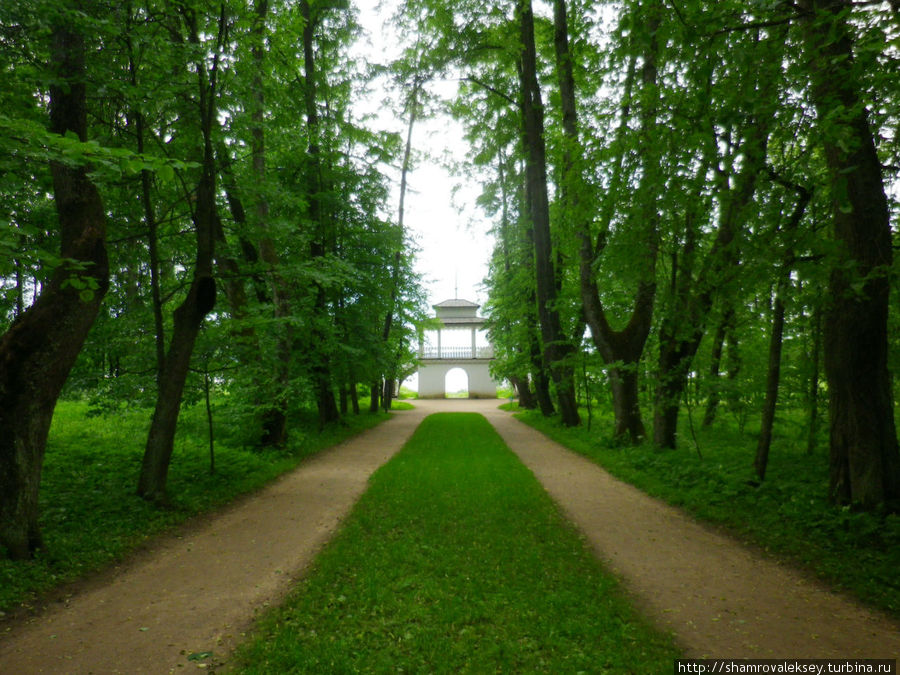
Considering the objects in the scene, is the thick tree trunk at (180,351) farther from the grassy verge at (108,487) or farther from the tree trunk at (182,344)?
the grassy verge at (108,487)

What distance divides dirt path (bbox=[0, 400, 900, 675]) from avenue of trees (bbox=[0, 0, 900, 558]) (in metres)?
1.36

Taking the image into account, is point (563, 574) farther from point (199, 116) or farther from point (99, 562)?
point (199, 116)

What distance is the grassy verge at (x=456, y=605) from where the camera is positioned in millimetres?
3047

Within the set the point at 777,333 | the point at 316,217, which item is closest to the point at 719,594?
the point at 777,333

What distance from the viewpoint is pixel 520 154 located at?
12.7m

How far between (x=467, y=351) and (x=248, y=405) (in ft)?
89.1

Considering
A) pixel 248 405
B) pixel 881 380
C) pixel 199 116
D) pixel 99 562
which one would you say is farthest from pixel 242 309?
pixel 881 380

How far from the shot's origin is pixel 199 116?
6.57m

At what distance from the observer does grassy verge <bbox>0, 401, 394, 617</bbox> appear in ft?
14.4

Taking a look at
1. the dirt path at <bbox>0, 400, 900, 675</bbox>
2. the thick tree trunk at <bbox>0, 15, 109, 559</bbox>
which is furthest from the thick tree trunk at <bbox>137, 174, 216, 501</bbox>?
the thick tree trunk at <bbox>0, 15, 109, 559</bbox>

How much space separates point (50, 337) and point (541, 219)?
36.9 ft

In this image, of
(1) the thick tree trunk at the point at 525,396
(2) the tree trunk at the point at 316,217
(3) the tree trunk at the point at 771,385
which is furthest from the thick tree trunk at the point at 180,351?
(1) the thick tree trunk at the point at 525,396

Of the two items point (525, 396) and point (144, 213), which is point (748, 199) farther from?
point (525, 396)

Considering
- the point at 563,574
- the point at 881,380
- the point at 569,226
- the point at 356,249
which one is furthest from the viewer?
the point at 356,249
